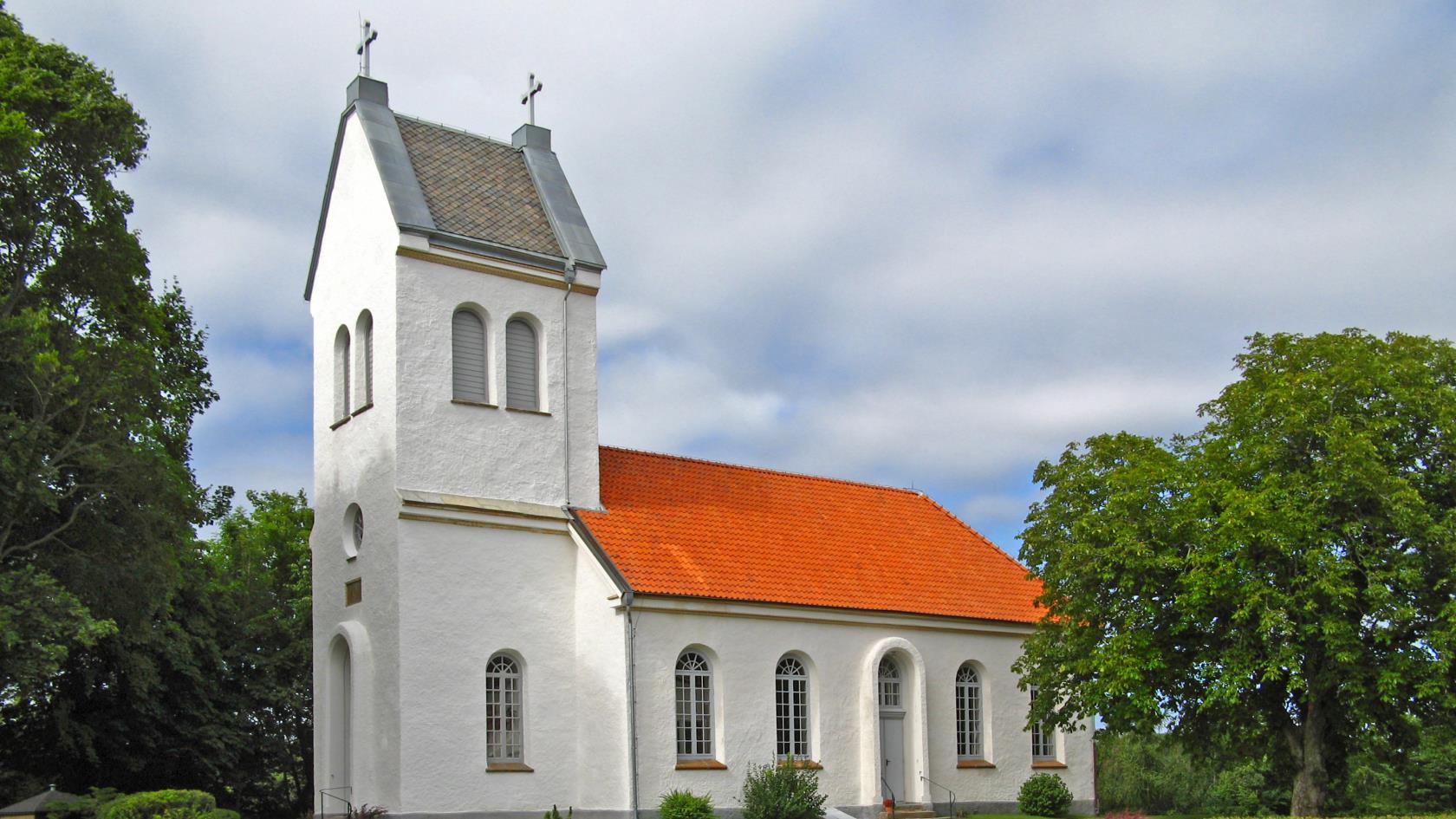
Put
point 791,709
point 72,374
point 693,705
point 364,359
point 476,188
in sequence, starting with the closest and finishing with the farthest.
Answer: point 72,374, point 693,705, point 364,359, point 791,709, point 476,188

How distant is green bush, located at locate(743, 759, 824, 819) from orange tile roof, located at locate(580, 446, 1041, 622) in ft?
10.7

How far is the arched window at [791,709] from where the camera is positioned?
27.0 metres

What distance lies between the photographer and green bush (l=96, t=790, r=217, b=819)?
2092cm

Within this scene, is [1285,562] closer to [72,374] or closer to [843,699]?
[843,699]

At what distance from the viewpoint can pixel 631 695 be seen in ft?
81.1

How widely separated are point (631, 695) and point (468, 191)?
1014 centimetres

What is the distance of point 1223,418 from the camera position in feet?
83.5

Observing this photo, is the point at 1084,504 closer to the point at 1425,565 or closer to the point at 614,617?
the point at 1425,565

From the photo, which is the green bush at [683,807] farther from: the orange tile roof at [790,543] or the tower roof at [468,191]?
the tower roof at [468,191]

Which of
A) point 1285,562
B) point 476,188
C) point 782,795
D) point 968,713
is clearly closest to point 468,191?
point 476,188

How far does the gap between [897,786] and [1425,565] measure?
10.8m

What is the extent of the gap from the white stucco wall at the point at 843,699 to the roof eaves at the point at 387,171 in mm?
8245

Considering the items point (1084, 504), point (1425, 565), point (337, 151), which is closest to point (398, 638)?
point (337, 151)

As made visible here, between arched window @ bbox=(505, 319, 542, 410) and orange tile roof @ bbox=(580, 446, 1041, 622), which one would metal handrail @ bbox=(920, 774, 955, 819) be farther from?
arched window @ bbox=(505, 319, 542, 410)
